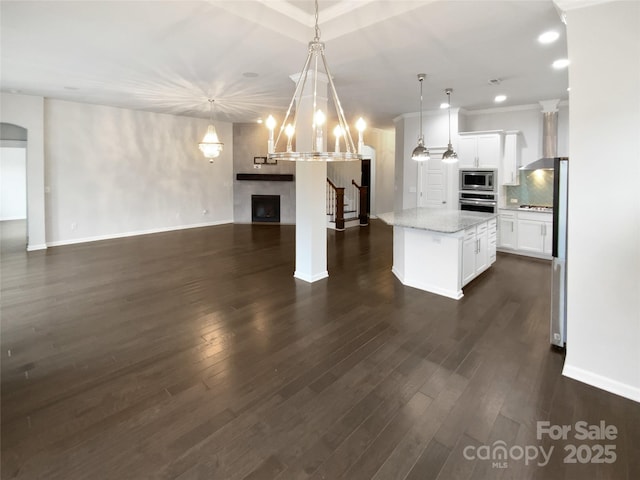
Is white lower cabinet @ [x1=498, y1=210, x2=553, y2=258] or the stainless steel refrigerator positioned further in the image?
white lower cabinet @ [x1=498, y1=210, x2=553, y2=258]

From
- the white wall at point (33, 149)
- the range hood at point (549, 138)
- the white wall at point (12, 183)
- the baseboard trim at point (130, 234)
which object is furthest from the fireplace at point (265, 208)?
the white wall at point (12, 183)

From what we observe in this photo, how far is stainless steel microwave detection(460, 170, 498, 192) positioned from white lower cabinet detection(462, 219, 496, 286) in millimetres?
1655

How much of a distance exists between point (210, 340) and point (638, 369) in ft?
11.1

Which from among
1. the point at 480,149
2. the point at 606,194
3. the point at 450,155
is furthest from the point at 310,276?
the point at 480,149

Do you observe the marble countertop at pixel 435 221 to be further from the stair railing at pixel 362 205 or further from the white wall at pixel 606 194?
the stair railing at pixel 362 205

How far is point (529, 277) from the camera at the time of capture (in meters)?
5.43

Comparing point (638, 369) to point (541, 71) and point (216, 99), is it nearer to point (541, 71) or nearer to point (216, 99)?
point (541, 71)

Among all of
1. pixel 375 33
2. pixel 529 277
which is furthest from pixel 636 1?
pixel 529 277

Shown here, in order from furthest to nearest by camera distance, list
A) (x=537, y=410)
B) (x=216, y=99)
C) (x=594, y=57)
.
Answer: (x=216, y=99) < (x=594, y=57) < (x=537, y=410)

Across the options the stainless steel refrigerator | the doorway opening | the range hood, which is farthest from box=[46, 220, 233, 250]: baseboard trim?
the stainless steel refrigerator

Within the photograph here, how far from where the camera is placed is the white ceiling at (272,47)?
10.7 ft

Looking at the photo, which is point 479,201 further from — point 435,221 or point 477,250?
point 435,221

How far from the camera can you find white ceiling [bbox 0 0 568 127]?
3.25 meters

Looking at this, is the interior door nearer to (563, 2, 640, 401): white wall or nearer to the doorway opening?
(563, 2, 640, 401): white wall
